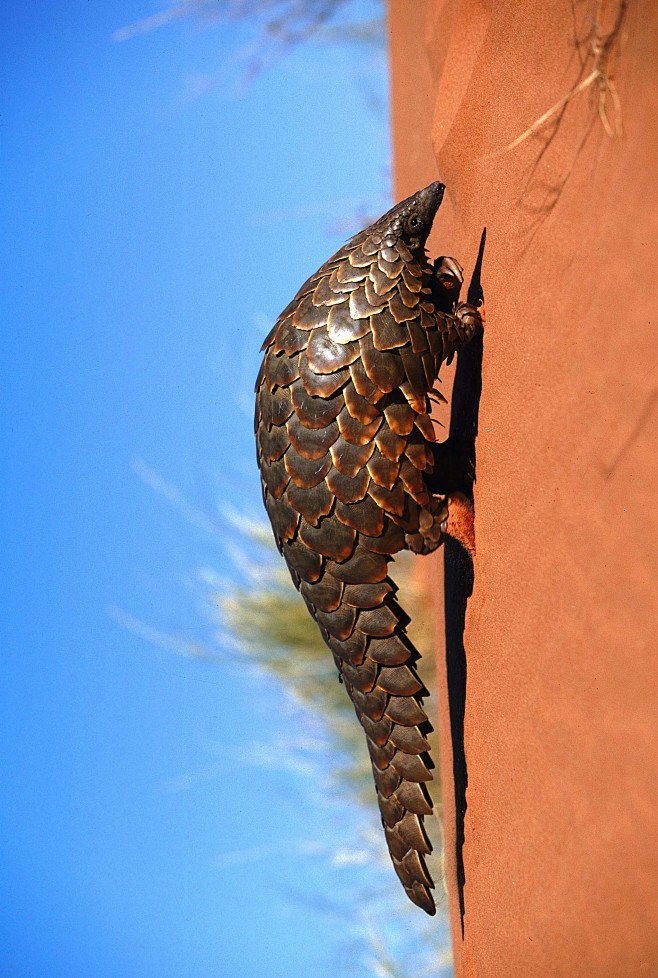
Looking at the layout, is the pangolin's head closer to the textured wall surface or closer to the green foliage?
the textured wall surface

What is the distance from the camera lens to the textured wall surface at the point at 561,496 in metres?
1.55

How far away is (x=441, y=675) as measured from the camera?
323 centimetres

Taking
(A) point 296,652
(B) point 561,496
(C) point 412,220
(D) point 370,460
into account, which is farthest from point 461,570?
(A) point 296,652

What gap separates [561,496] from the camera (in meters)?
1.87

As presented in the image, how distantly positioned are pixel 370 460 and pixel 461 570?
1.98ft

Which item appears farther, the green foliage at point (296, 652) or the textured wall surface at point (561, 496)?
the green foliage at point (296, 652)

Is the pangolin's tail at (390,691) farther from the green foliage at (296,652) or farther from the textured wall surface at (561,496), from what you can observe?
the green foliage at (296,652)

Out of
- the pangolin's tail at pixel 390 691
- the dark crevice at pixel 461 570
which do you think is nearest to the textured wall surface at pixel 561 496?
the dark crevice at pixel 461 570

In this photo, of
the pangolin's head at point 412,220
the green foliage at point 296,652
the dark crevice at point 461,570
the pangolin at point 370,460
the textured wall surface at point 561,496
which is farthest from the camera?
the green foliage at point 296,652

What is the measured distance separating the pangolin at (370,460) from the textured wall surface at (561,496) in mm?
178

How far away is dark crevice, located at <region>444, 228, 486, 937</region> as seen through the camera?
8.10ft

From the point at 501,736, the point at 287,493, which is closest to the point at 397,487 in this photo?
the point at 287,493

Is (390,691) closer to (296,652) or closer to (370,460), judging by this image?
(370,460)

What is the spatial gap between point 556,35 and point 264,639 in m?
4.70
